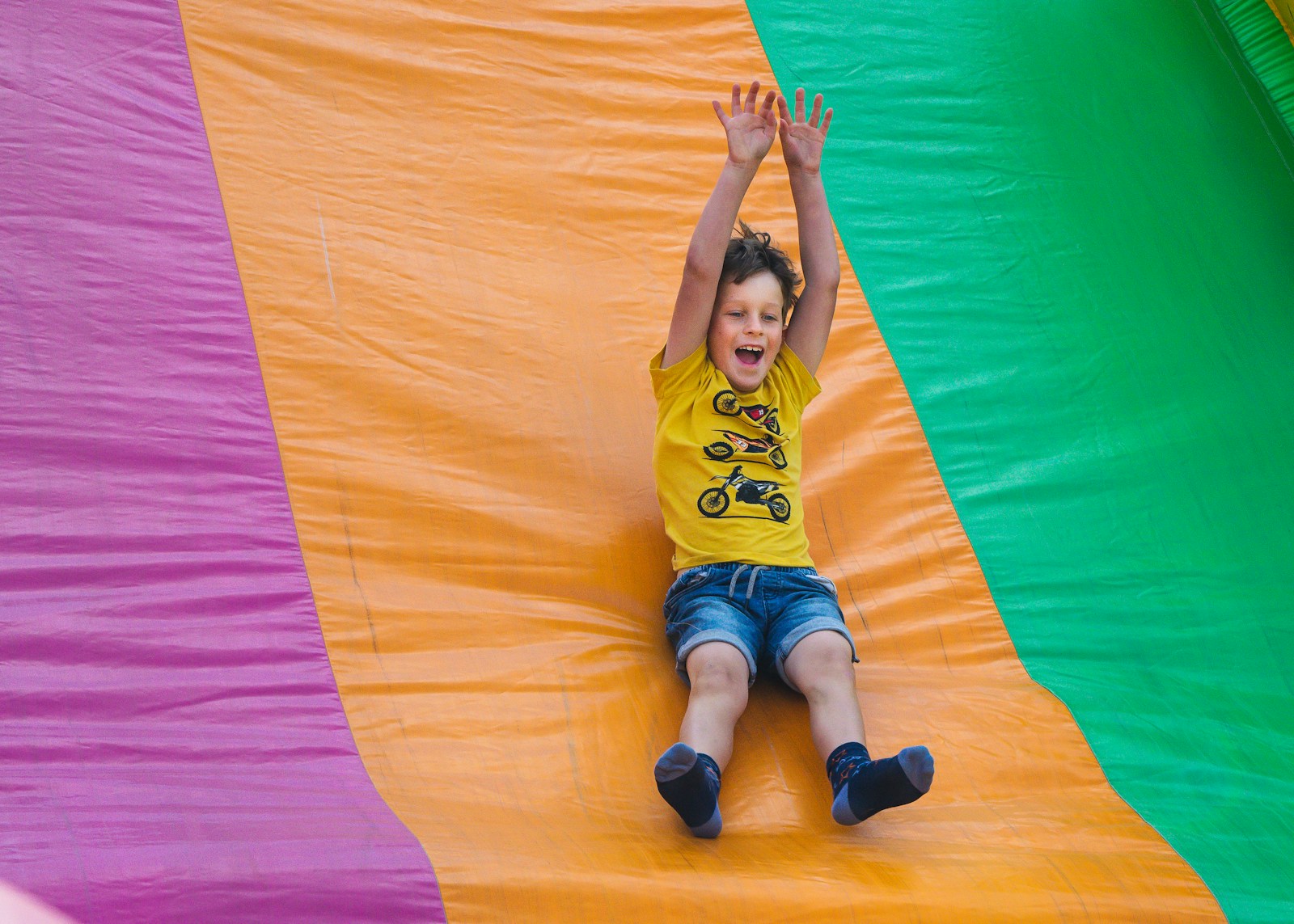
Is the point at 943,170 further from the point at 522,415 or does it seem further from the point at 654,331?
the point at 522,415

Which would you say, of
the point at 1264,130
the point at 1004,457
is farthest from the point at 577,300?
the point at 1264,130

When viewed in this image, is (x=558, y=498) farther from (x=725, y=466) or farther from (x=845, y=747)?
(x=845, y=747)

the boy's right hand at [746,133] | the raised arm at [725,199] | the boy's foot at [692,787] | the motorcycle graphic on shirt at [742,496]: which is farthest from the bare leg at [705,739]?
the boy's right hand at [746,133]

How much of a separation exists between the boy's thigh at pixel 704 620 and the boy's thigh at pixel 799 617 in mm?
27

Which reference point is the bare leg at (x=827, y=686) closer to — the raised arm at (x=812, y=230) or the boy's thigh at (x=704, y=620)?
the boy's thigh at (x=704, y=620)

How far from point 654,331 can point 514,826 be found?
36.2 inches

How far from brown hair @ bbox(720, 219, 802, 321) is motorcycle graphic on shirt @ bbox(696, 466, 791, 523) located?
0.26m

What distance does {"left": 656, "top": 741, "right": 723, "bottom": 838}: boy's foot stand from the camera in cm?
109

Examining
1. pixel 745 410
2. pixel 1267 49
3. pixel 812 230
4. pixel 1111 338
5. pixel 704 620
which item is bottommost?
pixel 704 620

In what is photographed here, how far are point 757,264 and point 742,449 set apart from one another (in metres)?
0.27

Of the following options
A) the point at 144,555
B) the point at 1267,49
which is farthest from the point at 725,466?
the point at 1267,49

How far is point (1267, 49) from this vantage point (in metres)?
2.25

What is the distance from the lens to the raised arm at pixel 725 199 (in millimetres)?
1510

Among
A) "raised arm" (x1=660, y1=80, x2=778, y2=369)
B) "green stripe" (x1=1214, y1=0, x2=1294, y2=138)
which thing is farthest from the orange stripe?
"green stripe" (x1=1214, y1=0, x2=1294, y2=138)
